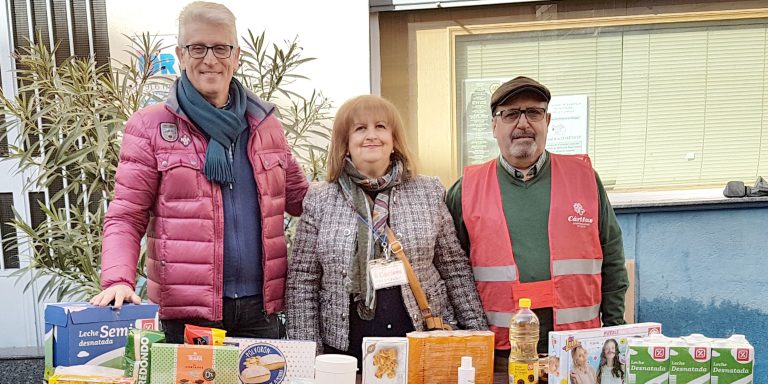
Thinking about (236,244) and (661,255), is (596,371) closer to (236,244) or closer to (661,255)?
(236,244)

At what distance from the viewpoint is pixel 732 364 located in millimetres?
1438

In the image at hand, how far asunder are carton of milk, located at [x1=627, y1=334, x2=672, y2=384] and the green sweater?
53 cm

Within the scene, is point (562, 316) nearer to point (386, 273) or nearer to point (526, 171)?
point (526, 171)

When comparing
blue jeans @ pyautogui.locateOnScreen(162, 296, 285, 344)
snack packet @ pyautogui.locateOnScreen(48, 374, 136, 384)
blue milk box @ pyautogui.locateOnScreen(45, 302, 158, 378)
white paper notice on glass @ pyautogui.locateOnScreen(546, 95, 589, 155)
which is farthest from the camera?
white paper notice on glass @ pyautogui.locateOnScreen(546, 95, 589, 155)

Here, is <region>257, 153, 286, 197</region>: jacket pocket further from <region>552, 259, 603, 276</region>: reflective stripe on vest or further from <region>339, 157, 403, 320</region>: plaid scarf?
<region>552, 259, 603, 276</region>: reflective stripe on vest

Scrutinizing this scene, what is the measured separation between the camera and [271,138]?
2070 mm

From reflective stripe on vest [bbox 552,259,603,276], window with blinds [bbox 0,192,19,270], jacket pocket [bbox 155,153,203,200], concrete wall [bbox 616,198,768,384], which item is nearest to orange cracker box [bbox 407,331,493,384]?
reflective stripe on vest [bbox 552,259,603,276]

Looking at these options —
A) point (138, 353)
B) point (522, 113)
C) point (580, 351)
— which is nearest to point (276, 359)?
point (138, 353)

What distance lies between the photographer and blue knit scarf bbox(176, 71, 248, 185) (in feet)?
6.23

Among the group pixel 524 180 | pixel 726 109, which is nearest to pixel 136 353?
pixel 524 180

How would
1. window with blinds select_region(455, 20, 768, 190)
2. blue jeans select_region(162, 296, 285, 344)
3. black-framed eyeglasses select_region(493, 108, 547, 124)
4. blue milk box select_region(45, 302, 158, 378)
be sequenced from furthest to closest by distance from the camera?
1. window with blinds select_region(455, 20, 768, 190)
2. black-framed eyeglasses select_region(493, 108, 547, 124)
3. blue jeans select_region(162, 296, 285, 344)
4. blue milk box select_region(45, 302, 158, 378)

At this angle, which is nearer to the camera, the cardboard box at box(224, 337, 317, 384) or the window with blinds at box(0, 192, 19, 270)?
the cardboard box at box(224, 337, 317, 384)

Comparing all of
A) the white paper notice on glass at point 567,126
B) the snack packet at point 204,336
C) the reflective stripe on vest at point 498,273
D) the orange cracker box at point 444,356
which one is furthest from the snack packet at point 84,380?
the white paper notice on glass at point 567,126

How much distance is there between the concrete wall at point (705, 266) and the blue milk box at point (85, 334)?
306cm
